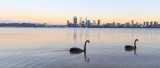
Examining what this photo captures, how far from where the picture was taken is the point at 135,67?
15023mm

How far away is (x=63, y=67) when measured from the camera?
49.3 ft

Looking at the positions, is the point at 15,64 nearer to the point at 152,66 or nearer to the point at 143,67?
the point at 143,67

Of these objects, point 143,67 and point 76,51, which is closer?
point 143,67

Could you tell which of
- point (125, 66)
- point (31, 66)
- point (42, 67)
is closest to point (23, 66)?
point (31, 66)

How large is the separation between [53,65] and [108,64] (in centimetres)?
589

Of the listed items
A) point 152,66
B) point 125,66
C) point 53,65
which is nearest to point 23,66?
point 53,65

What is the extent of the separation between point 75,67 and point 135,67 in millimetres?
6020

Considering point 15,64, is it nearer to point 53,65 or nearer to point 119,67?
point 53,65

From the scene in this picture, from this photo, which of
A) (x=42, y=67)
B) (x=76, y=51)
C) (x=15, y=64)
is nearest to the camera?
(x=42, y=67)

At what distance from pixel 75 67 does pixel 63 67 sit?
1.20 m

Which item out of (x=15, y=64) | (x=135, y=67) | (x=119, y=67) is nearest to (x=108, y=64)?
(x=119, y=67)

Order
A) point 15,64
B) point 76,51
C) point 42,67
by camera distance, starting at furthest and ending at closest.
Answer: point 76,51, point 15,64, point 42,67

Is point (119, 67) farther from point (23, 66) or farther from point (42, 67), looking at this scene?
point (23, 66)

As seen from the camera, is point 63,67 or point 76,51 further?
point 76,51
